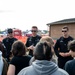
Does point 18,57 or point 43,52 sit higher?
point 43,52

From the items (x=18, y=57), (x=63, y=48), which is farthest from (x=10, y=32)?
(x=18, y=57)

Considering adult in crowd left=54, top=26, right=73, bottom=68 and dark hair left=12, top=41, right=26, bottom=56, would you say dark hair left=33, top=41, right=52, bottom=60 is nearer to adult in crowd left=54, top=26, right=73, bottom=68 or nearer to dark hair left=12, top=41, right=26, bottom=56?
dark hair left=12, top=41, right=26, bottom=56

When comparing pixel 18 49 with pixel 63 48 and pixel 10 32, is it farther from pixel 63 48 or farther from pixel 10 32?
pixel 10 32

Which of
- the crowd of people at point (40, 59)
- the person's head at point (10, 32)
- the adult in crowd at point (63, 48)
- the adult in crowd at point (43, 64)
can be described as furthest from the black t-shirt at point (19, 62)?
the person's head at point (10, 32)

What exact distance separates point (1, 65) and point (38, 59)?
1.15 m

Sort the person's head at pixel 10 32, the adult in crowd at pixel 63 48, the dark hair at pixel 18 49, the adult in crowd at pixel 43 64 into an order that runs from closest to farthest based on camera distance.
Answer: the adult in crowd at pixel 43 64 < the dark hair at pixel 18 49 < the adult in crowd at pixel 63 48 < the person's head at pixel 10 32

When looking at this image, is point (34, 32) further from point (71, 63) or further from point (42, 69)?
point (42, 69)

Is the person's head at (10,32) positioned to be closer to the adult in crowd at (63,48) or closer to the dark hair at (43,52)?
the adult in crowd at (63,48)

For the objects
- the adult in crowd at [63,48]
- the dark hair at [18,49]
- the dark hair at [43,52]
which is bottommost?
the adult in crowd at [63,48]

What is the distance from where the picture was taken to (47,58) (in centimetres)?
267

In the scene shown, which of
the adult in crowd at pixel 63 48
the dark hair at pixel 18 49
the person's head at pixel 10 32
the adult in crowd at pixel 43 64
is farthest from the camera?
the person's head at pixel 10 32

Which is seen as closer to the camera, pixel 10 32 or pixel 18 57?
pixel 18 57

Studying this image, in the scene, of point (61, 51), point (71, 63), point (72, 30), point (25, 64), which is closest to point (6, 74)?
point (25, 64)

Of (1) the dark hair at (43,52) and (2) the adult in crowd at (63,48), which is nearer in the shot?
(1) the dark hair at (43,52)
